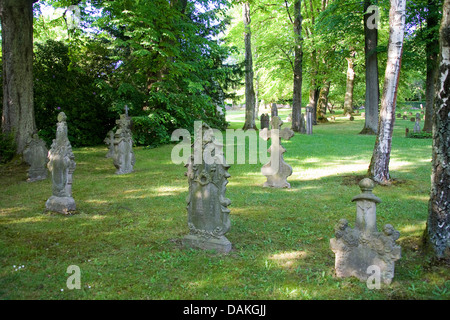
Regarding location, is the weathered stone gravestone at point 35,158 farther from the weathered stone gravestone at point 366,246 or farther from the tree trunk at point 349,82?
the tree trunk at point 349,82

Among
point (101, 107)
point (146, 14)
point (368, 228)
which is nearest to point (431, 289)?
point (368, 228)

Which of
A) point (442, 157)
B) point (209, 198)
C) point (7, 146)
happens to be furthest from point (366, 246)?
point (7, 146)

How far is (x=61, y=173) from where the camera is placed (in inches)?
284

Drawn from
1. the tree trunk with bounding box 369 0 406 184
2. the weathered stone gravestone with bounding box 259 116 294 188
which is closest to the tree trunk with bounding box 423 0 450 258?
the tree trunk with bounding box 369 0 406 184

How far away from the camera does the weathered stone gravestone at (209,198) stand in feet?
17.5

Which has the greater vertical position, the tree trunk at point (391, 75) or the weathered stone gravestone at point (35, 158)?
the tree trunk at point (391, 75)

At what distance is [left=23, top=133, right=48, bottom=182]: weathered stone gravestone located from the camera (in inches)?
405

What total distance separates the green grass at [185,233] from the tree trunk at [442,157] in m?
0.38

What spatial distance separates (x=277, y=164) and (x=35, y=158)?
747 centimetres

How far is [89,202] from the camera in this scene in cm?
804

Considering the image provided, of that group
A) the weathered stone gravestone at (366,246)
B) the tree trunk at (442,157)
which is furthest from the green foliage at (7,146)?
the tree trunk at (442,157)

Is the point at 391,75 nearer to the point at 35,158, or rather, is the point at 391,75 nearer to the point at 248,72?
the point at 35,158
